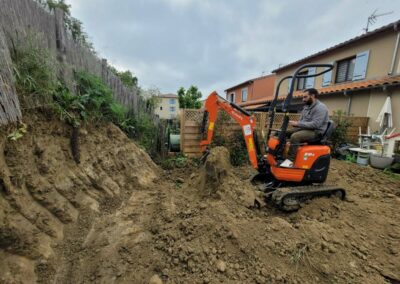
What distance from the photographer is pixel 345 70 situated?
992 centimetres

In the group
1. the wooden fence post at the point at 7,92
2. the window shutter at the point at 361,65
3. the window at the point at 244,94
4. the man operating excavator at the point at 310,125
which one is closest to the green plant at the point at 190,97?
the window at the point at 244,94

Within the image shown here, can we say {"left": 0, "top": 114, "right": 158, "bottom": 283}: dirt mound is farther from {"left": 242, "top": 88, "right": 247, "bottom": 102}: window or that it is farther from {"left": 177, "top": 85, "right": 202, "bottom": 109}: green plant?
{"left": 242, "top": 88, "right": 247, "bottom": 102}: window

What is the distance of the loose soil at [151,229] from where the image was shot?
1754 millimetres

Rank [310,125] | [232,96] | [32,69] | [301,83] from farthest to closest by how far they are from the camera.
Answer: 1. [232,96]
2. [301,83]
3. [310,125]
4. [32,69]

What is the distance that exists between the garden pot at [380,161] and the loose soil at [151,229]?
3.19 m

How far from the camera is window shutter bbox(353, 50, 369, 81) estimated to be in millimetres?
8539

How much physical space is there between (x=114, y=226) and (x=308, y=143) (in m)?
3.35

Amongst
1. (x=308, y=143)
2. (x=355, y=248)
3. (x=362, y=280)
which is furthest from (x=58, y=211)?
(x=308, y=143)

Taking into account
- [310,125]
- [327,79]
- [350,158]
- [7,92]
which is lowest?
[350,158]

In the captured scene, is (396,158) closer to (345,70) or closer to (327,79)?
(345,70)

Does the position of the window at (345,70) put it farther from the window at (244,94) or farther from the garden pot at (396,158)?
the window at (244,94)

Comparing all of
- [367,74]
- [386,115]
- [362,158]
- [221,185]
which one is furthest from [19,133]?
[367,74]

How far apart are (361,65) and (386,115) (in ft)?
10.5

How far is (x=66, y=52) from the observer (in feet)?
10.4
